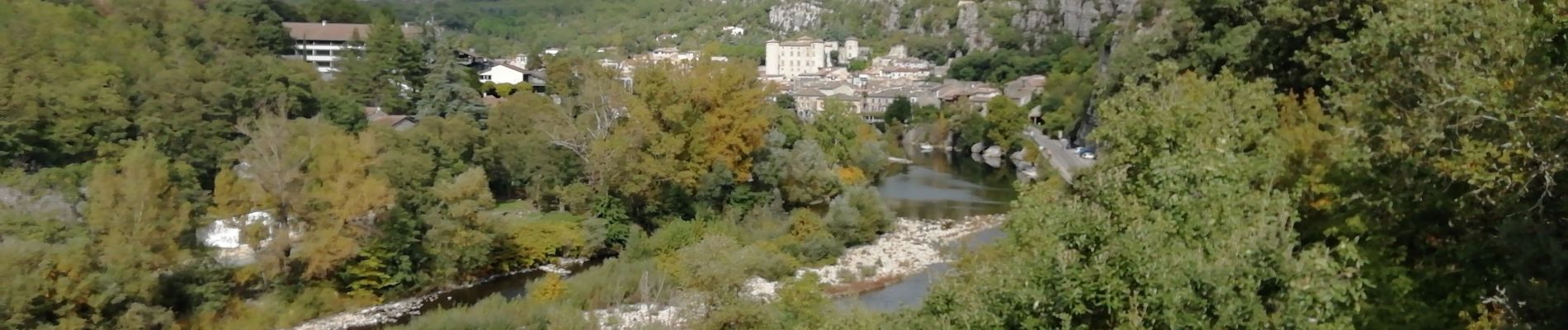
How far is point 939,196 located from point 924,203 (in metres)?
1.03

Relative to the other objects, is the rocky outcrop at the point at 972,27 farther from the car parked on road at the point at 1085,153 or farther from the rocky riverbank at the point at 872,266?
the rocky riverbank at the point at 872,266

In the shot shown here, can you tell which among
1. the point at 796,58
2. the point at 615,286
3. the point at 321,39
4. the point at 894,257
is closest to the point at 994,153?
the point at 894,257

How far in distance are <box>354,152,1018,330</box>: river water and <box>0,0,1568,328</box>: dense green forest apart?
0.50 m

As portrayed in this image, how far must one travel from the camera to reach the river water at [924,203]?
42.7 ft

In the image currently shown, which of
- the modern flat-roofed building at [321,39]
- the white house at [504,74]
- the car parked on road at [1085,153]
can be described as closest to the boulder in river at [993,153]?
the car parked on road at [1085,153]

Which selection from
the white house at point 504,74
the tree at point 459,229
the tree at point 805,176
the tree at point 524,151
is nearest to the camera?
the tree at point 459,229

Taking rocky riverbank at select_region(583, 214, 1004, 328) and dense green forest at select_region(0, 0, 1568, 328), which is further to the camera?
rocky riverbank at select_region(583, 214, 1004, 328)

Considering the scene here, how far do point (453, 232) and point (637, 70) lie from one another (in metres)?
4.63

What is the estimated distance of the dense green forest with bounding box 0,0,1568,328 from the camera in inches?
155

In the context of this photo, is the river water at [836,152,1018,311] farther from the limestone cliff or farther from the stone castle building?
the stone castle building

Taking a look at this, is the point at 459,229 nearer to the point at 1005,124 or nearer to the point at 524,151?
the point at 524,151

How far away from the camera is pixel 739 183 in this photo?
703 inches

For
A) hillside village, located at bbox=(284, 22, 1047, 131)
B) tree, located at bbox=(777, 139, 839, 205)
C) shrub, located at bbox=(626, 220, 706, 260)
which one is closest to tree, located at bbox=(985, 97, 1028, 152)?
hillside village, located at bbox=(284, 22, 1047, 131)

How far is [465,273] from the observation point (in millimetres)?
13852
